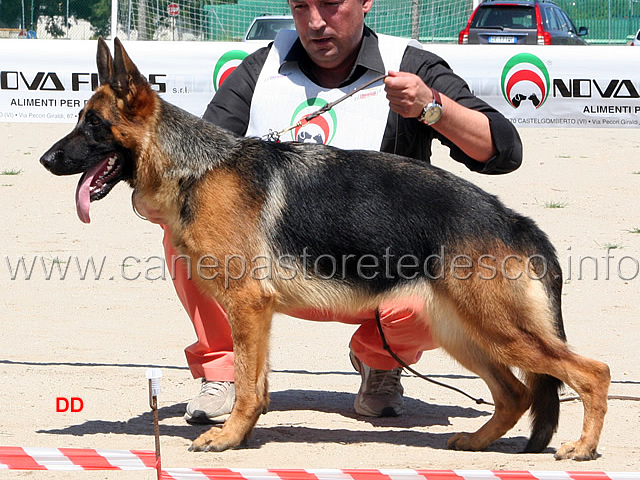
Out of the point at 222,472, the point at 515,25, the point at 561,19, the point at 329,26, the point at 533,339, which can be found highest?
the point at 561,19

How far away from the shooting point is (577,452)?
3.73m

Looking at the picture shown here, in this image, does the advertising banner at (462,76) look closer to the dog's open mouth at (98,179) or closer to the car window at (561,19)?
the dog's open mouth at (98,179)

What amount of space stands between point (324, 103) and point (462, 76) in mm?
4479

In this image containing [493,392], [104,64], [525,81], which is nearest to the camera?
[104,64]

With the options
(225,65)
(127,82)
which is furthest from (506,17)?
(127,82)

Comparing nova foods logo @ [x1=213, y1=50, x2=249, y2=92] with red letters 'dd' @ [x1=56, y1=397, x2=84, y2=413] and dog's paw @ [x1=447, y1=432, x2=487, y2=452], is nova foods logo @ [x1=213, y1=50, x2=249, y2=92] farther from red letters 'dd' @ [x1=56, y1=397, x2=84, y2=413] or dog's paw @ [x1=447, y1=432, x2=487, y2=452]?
dog's paw @ [x1=447, y1=432, x2=487, y2=452]

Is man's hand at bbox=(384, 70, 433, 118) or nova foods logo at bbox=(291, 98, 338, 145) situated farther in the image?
nova foods logo at bbox=(291, 98, 338, 145)

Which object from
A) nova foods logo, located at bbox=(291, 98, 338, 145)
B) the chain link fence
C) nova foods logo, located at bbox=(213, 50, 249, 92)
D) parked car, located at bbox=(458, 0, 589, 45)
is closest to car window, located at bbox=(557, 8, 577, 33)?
parked car, located at bbox=(458, 0, 589, 45)

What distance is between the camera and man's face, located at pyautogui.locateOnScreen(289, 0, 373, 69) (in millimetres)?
4465

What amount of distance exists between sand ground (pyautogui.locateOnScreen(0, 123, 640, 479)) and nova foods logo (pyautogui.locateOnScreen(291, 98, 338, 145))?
147 cm

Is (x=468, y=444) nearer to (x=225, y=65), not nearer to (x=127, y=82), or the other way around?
(x=127, y=82)

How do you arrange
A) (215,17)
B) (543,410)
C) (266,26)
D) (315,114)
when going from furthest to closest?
(215,17)
(266,26)
(315,114)
(543,410)

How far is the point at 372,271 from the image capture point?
12.9 ft

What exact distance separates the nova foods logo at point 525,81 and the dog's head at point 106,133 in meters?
5.79
